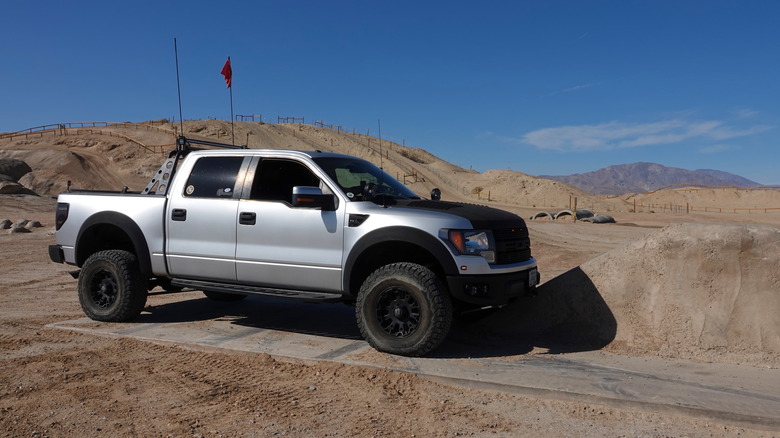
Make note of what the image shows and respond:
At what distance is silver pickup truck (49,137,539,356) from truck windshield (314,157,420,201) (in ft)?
0.06

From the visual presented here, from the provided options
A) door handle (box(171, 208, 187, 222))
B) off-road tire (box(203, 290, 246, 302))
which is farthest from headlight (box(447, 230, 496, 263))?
off-road tire (box(203, 290, 246, 302))

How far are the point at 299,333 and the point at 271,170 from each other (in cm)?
189

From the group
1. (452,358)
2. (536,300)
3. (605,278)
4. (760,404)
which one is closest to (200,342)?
(452,358)

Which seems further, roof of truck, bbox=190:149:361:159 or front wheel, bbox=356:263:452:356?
roof of truck, bbox=190:149:361:159

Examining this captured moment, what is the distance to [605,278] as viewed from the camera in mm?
6648

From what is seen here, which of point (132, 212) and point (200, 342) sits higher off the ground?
point (132, 212)

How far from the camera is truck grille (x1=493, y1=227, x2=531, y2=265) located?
581cm

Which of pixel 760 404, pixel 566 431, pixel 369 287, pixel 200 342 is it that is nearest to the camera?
pixel 566 431

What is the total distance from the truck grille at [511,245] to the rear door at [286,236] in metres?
1.53

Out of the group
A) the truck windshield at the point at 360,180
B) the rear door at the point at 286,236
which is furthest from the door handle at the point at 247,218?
the truck windshield at the point at 360,180

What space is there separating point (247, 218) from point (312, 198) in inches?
37.0

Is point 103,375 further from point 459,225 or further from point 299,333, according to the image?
point 459,225

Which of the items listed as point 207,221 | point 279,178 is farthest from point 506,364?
point 207,221

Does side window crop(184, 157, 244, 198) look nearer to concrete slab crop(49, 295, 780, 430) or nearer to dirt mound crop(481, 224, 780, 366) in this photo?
concrete slab crop(49, 295, 780, 430)
